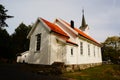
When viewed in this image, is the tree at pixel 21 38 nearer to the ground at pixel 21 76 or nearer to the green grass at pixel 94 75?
the green grass at pixel 94 75

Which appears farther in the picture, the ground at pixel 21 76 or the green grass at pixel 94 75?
the green grass at pixel 94 75

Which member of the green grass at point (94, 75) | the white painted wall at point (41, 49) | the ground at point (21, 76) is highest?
the white painted wall at point (41, 49)

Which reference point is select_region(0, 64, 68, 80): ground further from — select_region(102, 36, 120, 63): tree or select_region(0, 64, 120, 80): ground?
select_region(102, 36, 120, 63): tree

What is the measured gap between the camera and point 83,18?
1453 inches

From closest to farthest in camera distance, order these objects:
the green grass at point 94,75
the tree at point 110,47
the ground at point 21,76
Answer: the ground at point 21,76, the green grass at point 94,75, the tree at point 110,47

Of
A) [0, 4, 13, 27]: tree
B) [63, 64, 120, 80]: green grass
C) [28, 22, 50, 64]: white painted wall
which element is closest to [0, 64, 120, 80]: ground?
[63, 64, 120, 80]: green grass

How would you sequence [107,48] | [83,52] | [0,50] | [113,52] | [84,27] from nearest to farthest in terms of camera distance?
[83,52] → [0,50] → [84,27] → [113,52] → [107,48]

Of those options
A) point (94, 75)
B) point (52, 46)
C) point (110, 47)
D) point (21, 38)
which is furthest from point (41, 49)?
point (110, 47)

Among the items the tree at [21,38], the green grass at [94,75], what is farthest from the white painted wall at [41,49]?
the tree at [21,38]

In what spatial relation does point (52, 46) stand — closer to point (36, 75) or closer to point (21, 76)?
point (36, 75)

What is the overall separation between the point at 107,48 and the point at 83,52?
3775 centimetres

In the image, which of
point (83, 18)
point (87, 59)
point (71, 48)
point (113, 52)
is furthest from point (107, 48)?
point (71, 48)

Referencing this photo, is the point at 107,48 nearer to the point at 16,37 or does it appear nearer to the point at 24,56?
the point at 24,56

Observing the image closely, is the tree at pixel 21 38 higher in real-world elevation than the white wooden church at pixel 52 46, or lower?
higher
